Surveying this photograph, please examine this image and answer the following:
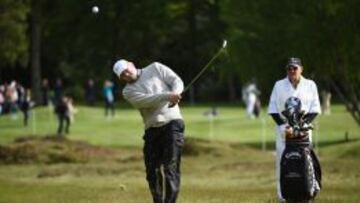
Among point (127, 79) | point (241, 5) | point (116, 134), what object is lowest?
point (116, 134)

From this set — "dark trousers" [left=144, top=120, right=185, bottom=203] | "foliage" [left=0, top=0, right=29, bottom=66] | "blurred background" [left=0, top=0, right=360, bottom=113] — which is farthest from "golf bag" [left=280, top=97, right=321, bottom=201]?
"foliage" [left=0, top=0, right=29, bottom=66]

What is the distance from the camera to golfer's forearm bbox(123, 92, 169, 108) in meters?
13.3

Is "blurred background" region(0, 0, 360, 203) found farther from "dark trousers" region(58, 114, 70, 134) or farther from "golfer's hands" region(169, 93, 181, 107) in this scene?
"golfer's hands" region(169, 93, 181, 107)

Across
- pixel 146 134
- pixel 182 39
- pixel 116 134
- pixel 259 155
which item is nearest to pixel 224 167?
pixel 259 155

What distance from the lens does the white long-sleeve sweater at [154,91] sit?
13406 mm

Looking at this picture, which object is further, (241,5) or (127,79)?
(241,5)

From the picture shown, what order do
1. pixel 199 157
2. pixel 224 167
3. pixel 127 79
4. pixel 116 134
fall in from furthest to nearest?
pixel 116 134 < pixel 199 157 < pixel 224 167 < pixel 127 79

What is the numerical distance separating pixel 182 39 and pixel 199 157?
5602 centimetres

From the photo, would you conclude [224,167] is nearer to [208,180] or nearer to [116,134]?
[208,180]

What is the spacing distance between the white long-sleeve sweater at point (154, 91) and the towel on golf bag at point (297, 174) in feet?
5.33

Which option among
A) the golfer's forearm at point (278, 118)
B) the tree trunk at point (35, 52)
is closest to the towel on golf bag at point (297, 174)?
the golfer's forearm at point (278, 118)

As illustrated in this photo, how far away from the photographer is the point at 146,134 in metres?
13.6

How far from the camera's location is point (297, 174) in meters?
13.4

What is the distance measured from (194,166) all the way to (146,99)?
17255 millimetres
